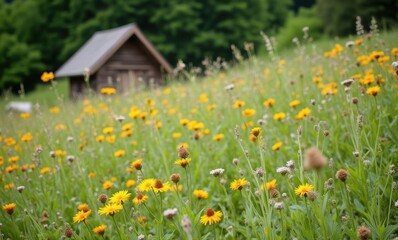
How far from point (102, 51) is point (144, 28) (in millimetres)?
14739

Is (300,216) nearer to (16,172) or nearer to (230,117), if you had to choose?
(230,117)

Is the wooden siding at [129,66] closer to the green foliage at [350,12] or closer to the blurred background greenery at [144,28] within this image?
the blurred background greenery at [144,28]

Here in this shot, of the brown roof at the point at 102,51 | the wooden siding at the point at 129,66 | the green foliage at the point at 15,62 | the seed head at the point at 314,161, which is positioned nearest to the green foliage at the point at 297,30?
the wooden siding at the point at 129,66

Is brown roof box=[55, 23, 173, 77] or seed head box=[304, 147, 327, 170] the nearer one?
seed head box=[304, 147, 327, 170]

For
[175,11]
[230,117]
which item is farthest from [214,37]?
[230,117]

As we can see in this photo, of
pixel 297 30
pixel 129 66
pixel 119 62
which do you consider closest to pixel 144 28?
pixel 297 30

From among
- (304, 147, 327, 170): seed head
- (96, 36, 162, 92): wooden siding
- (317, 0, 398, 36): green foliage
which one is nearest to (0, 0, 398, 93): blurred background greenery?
(317, 0, 398, 36): green foliage

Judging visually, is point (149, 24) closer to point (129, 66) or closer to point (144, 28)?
point (144, 28)

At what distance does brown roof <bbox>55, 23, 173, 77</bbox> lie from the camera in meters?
14.3

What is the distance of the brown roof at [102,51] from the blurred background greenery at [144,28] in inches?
364

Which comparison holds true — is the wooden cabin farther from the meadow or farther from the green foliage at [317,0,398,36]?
the green foliage at [317,0,398,36]

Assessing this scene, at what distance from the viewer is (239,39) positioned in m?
28.7

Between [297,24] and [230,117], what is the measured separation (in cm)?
2478

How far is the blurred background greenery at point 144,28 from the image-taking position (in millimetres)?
26578
